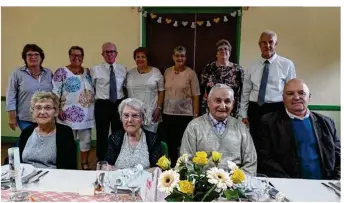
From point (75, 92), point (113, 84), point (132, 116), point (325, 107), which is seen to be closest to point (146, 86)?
point (113, 84)

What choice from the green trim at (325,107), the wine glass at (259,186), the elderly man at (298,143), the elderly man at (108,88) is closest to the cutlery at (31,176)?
the wine glass at (259,186)

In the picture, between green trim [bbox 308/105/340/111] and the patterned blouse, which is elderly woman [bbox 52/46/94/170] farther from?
green trim [bbox 308/105/340/111]

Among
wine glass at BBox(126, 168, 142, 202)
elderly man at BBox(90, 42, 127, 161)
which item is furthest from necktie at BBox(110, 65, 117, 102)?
wine glass at BBox(126, 168, 142, 202)

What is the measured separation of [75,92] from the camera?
3.04 m

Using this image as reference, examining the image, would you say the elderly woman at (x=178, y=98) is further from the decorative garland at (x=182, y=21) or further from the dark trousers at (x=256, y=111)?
the decorative garland at (x=182, y=21)

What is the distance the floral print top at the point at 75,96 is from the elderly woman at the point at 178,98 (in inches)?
26.7

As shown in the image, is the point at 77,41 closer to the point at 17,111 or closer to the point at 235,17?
the point at 17,111

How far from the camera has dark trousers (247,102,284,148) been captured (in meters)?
2.86

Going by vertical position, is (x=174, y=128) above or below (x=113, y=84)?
below

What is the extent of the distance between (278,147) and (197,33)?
2.43 m

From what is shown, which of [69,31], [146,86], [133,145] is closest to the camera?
[133,145]

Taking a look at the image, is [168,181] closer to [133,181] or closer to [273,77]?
[133,181]

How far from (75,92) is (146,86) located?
1.96 feet

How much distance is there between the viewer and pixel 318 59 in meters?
4.10
